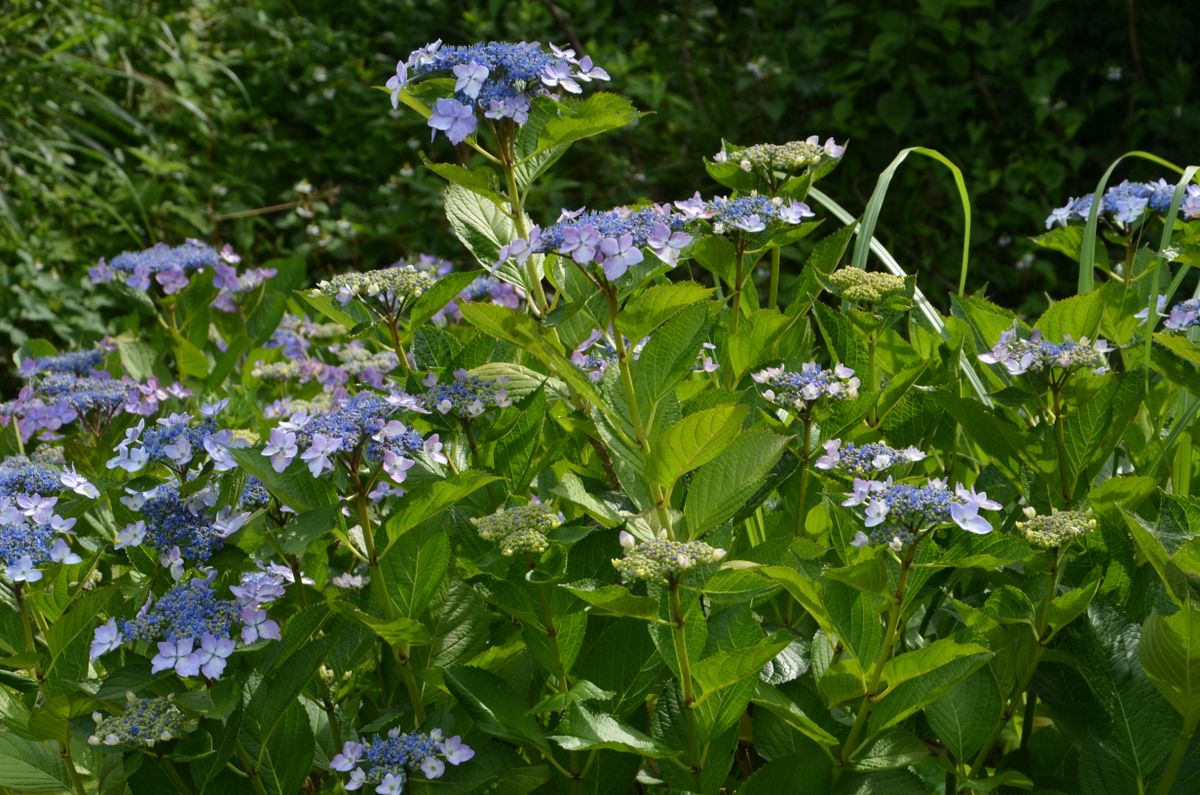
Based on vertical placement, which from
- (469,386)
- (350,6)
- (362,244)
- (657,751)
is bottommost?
(362,244)

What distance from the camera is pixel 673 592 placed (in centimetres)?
115

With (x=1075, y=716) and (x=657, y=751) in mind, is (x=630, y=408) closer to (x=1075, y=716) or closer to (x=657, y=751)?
(x=657, y=751)

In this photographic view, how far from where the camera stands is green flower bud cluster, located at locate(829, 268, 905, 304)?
1.51 m

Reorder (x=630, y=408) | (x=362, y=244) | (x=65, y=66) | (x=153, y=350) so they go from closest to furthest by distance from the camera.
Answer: (x=630, y=408)
(x=153, y=350)
(x=65, y=66)
(x=362, y=244)

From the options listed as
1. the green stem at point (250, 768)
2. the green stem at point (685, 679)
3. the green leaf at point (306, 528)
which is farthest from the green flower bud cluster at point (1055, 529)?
the green stem at point (250, 768)

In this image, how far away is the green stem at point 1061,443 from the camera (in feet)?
4.47

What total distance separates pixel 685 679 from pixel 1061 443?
1.64 feet

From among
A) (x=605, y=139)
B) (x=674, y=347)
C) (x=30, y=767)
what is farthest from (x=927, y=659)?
(x=605, y=139)

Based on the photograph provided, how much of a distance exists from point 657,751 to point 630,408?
331mm

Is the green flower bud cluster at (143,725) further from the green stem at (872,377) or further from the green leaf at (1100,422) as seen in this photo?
the green leaf at (1100,422)

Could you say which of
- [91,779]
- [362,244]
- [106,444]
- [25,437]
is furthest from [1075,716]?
[362,244]

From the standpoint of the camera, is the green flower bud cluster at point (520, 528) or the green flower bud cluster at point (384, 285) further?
the green flower bud cluster at point (384, 285)

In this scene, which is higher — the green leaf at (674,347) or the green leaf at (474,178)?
the green leaf at (474,178)

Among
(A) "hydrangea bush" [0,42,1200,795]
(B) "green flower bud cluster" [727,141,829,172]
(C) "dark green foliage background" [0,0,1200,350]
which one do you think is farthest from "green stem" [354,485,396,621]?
(C) "dark green foliage background" [0,0,1200,350]
